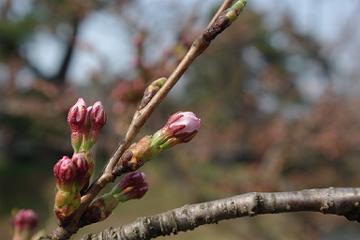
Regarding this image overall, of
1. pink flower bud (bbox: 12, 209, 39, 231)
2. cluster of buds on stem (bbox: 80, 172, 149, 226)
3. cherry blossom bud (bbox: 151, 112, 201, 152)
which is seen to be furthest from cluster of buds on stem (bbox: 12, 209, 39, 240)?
cherry blossom bud (bbox: 151, 112, 201, 152)

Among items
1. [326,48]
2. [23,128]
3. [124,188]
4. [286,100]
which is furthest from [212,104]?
[23,128]

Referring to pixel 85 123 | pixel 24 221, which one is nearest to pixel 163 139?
pixel 85 123

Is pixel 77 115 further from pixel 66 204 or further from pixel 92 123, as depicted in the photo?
pixel 66 204

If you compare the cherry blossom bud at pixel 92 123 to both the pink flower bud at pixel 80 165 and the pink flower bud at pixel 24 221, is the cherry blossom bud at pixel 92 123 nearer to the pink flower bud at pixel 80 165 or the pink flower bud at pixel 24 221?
the pink flower bud at pixel 80 165

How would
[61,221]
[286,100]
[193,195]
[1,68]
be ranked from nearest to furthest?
[61,221] < [193,195] < [286,100] < [1,68]

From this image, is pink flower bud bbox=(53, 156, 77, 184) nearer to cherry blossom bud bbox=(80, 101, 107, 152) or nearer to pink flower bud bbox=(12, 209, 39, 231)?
cherry blossom bud bbox=(80, 101, 107, 152)

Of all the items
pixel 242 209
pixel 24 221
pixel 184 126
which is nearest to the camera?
pixel 242 209

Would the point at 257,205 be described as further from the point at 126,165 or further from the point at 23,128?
the point at 23,128
